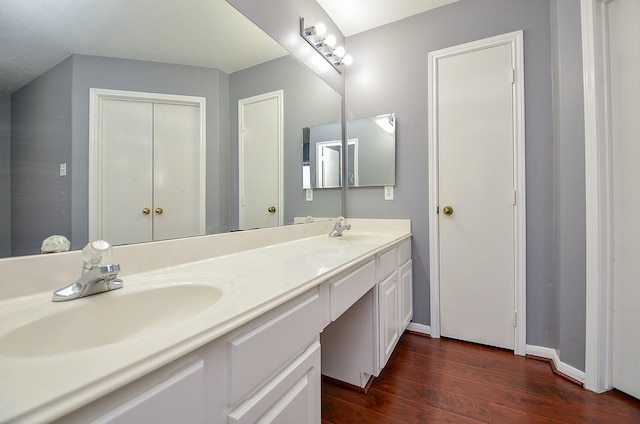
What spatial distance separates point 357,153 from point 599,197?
146 cm

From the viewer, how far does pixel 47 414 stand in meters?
0.29

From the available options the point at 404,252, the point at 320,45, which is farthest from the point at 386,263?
the point at 320,45

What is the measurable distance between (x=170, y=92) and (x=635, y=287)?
224 cm

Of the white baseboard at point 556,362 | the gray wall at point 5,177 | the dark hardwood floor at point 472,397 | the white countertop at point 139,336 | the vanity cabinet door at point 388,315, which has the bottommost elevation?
the dark hardwood floor at point 472,397

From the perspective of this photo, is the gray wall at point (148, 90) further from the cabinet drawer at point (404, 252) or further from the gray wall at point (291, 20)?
the cabinet drawer at point (404, 252)

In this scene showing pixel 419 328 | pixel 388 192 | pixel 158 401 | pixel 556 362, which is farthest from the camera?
pixel 388 192

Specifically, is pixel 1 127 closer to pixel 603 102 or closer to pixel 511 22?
pixel 603 102

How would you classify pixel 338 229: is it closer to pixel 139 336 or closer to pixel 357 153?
pixel 357 153

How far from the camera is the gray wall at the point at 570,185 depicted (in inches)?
56.6

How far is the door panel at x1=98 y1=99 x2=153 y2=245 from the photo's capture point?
83 cm

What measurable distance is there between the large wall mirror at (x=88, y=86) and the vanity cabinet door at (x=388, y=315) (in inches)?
34.0

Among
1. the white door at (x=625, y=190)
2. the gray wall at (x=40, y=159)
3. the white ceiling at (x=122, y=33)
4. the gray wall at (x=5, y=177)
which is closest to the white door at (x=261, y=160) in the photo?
the white ceiling at (x=122, y=33)

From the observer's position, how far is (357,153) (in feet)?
7.29

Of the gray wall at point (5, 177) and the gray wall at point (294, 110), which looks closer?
the gray wall at point (5, 177)
